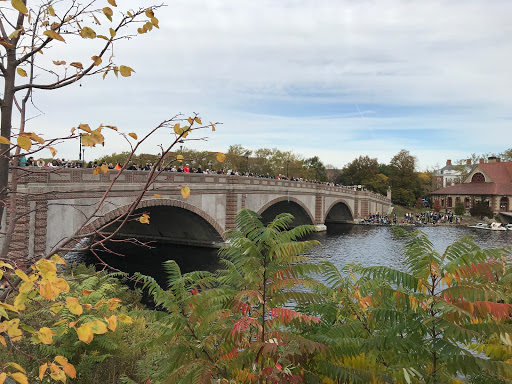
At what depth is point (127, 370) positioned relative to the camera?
8.78 meters

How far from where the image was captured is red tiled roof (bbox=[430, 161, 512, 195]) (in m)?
83.1

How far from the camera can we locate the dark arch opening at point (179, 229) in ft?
118

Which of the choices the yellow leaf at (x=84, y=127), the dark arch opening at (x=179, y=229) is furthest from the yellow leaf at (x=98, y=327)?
the dark arch opening at (x=179, y=229)

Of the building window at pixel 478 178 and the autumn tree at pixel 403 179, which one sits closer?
the building window at pixel 478 178

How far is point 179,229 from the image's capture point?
3891 centimetres

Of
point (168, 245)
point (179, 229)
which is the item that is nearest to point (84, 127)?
point (179, 229)

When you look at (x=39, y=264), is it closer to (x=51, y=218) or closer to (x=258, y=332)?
(x=258, y=332)

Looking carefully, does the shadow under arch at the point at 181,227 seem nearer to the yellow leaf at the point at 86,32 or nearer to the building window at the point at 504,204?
the yellow leaf at the point at 86,32

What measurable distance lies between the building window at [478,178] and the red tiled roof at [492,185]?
1.22 m

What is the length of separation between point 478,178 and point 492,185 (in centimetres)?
461

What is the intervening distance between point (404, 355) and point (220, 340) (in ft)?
7.60

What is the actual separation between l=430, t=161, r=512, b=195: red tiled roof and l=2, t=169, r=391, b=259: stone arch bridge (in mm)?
28626

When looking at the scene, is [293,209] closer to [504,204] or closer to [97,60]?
[504,204]

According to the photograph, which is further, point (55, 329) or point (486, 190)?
point (486, 190)
